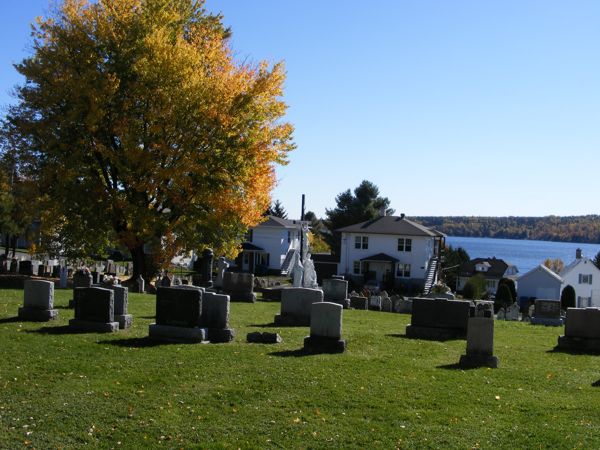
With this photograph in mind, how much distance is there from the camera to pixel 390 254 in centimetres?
6159

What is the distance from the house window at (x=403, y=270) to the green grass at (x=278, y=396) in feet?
148

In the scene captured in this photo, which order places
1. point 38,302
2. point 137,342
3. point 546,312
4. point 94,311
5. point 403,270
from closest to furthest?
point 137,342 → point 94,311 → point 38,302 → point 546,312 → point 403,270

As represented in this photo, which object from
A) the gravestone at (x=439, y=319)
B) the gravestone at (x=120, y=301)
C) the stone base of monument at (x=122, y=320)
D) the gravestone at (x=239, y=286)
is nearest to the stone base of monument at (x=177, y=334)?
the stone base of monument at (x=122, y=320)

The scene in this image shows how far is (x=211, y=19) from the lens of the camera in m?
34.1

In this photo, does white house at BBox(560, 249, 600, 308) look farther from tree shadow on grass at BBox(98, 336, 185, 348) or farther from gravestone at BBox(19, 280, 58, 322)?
tree shadow on grass at BBox(98, 336, 185, 348)

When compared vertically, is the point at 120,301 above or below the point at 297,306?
above

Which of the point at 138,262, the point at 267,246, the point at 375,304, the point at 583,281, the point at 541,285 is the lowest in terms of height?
the point at 375,304

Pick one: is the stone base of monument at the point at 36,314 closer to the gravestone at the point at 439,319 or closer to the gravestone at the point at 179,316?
the gravestone at the point at 179,316

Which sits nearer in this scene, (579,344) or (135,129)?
(579,344)

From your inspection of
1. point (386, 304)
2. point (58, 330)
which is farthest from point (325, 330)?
point (386, 304)

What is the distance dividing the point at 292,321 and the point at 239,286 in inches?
295

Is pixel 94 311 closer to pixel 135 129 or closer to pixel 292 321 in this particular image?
pixel 292 321

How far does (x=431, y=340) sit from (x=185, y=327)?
6.37 m

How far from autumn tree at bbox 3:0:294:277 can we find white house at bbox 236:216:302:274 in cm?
3520
